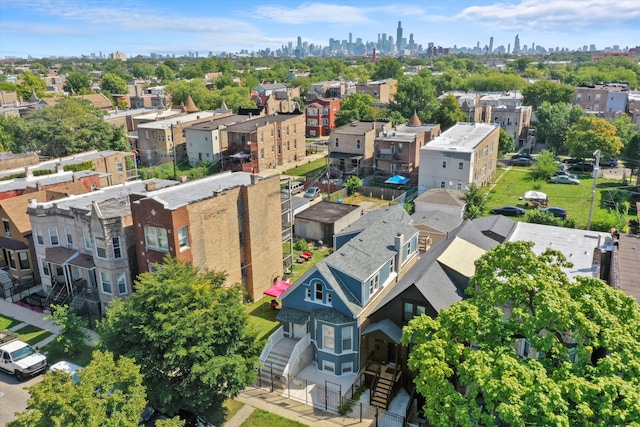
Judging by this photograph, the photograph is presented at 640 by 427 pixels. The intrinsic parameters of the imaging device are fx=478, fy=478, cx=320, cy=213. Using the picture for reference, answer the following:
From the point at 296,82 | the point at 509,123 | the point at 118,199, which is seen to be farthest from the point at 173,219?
the point at 296,82

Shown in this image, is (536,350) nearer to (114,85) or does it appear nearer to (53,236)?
(53,236)

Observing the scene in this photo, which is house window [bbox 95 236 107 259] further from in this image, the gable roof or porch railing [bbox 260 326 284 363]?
the gable roof

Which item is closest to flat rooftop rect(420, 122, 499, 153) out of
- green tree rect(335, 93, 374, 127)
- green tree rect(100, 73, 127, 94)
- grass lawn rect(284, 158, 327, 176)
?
grass lawn rect(284, 158, 327, 176)

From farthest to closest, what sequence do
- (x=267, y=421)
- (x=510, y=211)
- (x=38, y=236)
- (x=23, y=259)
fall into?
(x=510, y=211), (x=23, y=259), (x=38, y=236), (x=267, y=421)

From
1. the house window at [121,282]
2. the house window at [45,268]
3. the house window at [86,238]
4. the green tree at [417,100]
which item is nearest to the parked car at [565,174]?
the green tree at [417,100]

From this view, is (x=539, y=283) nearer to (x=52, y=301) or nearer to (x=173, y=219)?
(x=173, y=219)

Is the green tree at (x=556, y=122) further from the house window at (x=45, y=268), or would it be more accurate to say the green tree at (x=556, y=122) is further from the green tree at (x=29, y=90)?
the green tree at (x=29, y=90)

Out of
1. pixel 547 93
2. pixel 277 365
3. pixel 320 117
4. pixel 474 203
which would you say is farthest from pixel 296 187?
pixel 547 93
